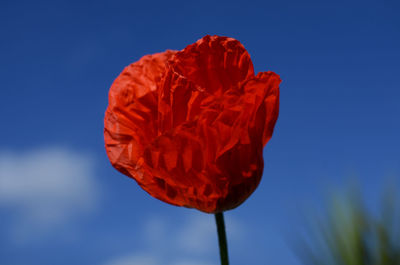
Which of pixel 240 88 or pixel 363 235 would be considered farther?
pixel 363 235

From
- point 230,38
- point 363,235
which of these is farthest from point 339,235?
point 230,38

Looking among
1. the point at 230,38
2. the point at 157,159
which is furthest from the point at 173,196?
the point at 230,38

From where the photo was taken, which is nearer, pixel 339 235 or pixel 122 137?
pixel 122 137

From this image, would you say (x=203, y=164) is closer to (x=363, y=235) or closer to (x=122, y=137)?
(x=122, y=137)

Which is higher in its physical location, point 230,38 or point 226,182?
point 230,38

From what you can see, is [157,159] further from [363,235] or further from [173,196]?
[363,235]

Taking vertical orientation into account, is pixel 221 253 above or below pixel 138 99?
below
